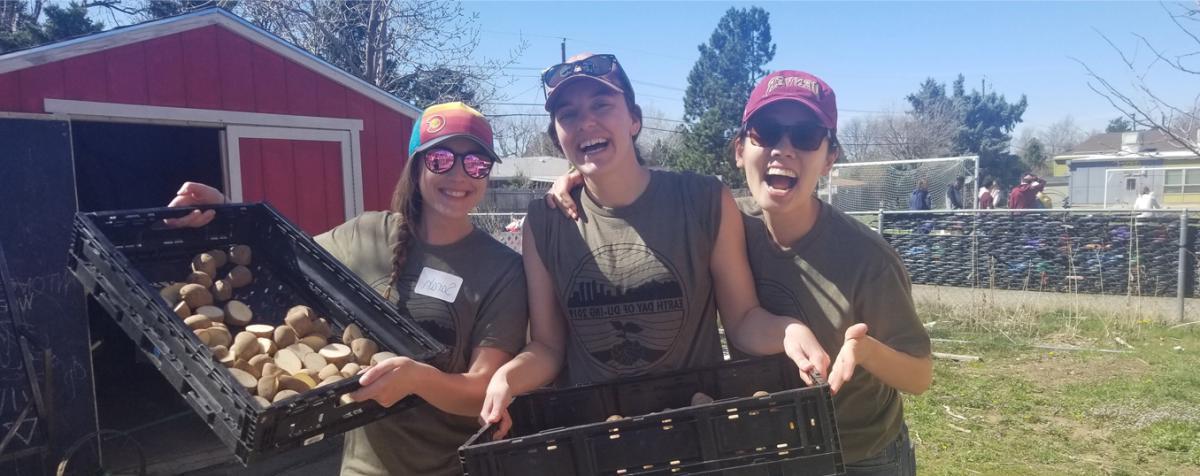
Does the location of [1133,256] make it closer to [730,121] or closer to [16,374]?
[16,374]

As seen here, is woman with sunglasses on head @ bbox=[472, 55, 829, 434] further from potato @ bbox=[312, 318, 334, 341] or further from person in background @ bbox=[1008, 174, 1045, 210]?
person in background @ bbox=[1008, 174, 1045, 210]

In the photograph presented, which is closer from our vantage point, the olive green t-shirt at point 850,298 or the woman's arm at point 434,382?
the woman's arm at point 434,382

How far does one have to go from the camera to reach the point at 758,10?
128 ft

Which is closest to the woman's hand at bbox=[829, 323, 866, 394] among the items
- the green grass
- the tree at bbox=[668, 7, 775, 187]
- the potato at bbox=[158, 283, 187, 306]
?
the potato at bbox=[158, 283, 187, 306]

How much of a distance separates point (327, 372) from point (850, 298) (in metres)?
1.47

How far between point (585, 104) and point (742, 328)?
0.83 meters

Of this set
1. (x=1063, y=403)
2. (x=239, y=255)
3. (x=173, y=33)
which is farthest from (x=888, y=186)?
(x=239, y=255)

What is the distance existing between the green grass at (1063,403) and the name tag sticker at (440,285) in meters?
3.90

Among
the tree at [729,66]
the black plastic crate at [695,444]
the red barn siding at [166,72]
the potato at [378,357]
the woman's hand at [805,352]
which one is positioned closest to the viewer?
the black plastic crate at [695,444]

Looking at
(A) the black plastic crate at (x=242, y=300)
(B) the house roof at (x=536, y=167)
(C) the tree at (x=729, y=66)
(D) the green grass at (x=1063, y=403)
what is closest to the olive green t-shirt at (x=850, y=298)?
(A) the black plastic crate at (x=242, y=300)

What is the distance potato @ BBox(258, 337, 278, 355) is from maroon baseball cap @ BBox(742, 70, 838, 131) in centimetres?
153

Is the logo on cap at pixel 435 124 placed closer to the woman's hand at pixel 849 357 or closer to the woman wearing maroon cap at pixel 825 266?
the woman wearing maroon cap at pixel 825 266

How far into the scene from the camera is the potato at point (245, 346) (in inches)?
75.9

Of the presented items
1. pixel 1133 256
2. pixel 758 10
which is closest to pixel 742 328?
pixel 1133 256
